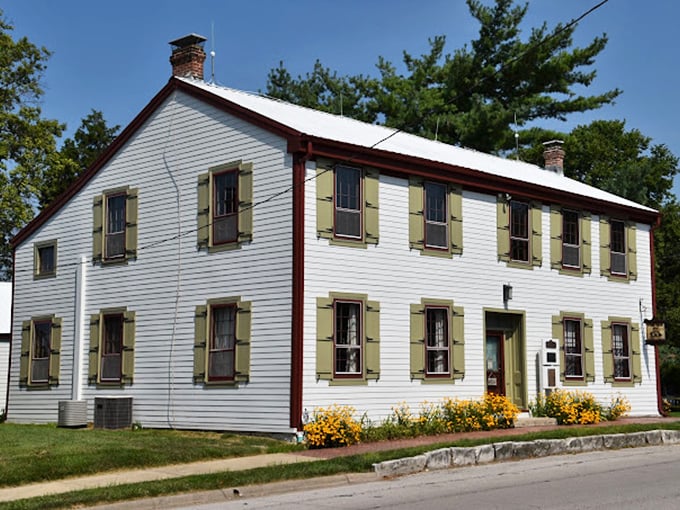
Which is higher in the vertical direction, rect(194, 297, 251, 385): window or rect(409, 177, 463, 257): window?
rect(409, 177, 463, 257): window

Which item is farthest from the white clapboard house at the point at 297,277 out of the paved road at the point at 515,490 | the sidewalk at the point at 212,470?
the paved road at the point at 515,490

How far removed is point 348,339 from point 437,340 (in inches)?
109

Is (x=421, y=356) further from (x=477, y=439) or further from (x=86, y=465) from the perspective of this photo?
(x=86, y=465)

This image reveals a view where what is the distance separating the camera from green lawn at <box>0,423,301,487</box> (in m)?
13.9

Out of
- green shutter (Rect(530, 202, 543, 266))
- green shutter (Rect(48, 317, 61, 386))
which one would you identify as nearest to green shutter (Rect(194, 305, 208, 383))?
green shutter (Rect(48, 317, 61, 386))

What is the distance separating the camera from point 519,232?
78.8 feet

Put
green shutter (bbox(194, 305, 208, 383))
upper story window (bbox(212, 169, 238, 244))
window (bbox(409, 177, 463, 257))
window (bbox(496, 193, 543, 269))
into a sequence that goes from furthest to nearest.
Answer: window (bbox(496, 193, 543, 269)), window (bbox(409, 177, 463, 257)), upper story window (bbox(212, 169, 238, 244)), green shutter (bbox(194, 305, 208, 383))

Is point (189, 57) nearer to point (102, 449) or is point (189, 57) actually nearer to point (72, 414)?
point (72, 414)

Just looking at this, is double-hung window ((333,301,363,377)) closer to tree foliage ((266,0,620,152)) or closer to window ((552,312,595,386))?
window ((552,312,595,386))

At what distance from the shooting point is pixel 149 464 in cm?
1486

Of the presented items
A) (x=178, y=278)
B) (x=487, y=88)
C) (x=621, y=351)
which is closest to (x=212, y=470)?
(x=178, y=278)

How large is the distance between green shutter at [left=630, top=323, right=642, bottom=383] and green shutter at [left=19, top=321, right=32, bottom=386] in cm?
1600

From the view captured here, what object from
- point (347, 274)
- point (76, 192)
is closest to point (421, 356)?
point (347, 274)

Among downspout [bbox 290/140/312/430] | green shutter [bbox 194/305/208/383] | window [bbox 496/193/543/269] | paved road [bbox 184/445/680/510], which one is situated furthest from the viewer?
window [bbox 496/193/543/269]
